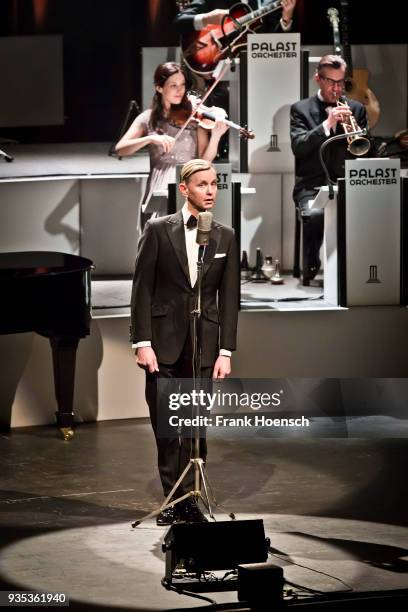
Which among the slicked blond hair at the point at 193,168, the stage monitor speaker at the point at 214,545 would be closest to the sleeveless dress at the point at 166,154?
the slicked blond hair at the point at 193,168

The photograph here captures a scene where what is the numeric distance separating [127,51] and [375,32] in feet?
6.25

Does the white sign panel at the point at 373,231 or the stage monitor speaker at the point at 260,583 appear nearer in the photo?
the stage monitor speaker at the point at 260,583

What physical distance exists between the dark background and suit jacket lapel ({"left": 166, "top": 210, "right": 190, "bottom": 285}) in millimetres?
4828

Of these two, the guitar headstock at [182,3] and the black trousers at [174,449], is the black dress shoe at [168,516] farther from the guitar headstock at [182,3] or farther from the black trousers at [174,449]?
the guitar headstock at [182,3]

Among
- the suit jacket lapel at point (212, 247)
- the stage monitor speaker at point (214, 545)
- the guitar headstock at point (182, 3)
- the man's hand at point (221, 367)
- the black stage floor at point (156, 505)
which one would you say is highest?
the guitar headstock at point (182, 3)

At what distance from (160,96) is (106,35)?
2.87m

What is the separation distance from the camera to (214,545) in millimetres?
5352

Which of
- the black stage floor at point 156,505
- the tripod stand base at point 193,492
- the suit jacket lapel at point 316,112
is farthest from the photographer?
the suit jacket lapel at point 316,112

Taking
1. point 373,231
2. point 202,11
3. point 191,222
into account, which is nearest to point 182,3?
point 202,11

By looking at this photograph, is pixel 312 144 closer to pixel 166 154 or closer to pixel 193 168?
pixel 166 154

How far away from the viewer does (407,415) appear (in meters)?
8.49

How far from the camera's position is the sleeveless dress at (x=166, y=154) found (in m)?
8.77

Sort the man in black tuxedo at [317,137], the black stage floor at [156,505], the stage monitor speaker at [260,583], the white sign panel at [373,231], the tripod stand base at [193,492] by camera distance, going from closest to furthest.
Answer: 1. the stage monitor speaker at [260,583]
2. the black stage floor at [156,505]
3. the tripod stand base at [193,492]
4. the white sign panel at [373,231]
5. the man in black tuxedo at [317,137]

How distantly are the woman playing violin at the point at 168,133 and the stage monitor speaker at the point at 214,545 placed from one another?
374 cm
